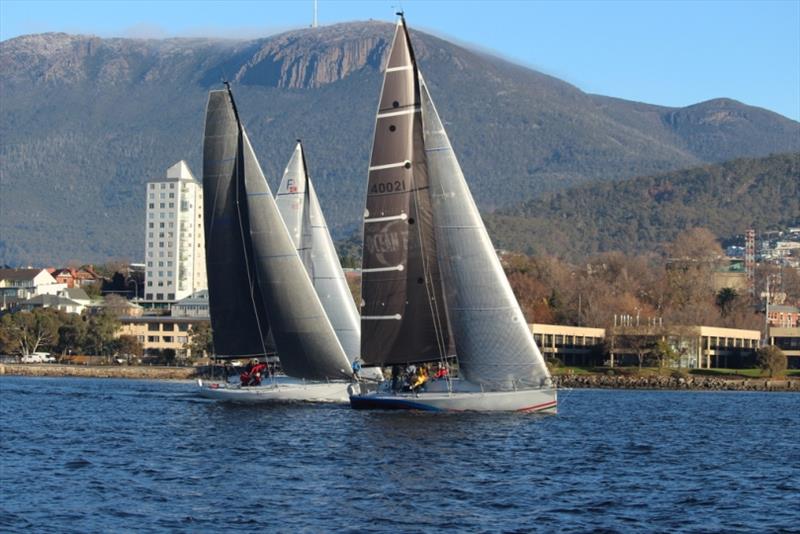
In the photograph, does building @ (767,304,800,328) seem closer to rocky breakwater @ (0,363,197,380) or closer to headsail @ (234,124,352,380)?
rocky breakwater @ (0,363,197,380)

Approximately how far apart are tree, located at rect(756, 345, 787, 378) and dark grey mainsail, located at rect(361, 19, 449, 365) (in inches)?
2987

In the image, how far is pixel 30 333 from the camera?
14350cm


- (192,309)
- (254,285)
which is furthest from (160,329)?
(254,285)

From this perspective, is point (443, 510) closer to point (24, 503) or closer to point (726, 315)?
point (24, 503)

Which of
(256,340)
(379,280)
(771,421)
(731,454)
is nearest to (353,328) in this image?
(256,340)

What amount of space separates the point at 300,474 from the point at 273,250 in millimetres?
25657

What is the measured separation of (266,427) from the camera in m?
52.8

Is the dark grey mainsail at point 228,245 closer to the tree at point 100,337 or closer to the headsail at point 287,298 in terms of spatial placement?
the headsail at point 287,298

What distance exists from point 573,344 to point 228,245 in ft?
241

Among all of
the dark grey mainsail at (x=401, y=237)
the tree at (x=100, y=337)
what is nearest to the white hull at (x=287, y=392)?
the dark grey mainsail at (x=401, y=237)

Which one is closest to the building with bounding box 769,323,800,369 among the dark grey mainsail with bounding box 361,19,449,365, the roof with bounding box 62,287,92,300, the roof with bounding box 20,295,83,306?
the roof with bounding box 20,295,83,306

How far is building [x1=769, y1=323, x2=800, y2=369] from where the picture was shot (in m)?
142

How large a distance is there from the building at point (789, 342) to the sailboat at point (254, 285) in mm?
84854

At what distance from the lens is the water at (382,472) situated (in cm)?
3303
